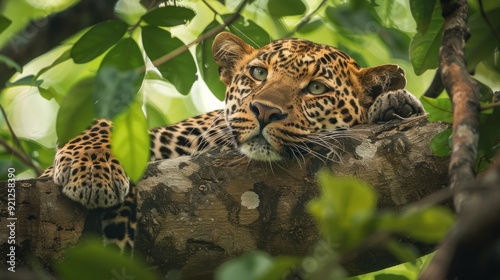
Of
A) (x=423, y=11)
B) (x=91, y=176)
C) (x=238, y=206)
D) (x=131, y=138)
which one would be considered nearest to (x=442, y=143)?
(x=423, y=11)

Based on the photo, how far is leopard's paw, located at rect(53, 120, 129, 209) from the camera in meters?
4.61

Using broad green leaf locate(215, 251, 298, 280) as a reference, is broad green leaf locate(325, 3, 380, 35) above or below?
below

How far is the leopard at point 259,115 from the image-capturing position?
15.4 ft

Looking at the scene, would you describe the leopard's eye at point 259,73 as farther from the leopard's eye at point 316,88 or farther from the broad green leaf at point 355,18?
the broad green leaf at point 355,18

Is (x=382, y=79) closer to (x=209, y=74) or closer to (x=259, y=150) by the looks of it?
(x=209, y=74)

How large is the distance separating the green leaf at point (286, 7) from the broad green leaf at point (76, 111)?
6.91 feet

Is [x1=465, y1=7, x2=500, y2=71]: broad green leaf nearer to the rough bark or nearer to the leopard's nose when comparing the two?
the rough bark

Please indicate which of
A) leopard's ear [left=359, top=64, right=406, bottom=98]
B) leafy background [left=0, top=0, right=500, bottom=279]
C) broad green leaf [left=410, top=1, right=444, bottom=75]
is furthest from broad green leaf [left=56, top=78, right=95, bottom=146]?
leopard's ear [left=359, top=64, right=406, bottom=98]

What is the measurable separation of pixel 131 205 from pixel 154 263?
0.36 meters

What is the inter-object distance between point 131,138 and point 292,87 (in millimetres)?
2923

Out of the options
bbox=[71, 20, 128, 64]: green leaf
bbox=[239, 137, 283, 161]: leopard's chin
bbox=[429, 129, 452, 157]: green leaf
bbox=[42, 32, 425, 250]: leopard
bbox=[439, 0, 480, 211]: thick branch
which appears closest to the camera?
bbox=[439, 0, 480, 211]: thick branch

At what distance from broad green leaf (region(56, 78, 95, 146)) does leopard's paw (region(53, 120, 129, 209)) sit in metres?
1.07

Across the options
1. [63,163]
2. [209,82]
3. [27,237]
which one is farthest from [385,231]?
[209,82]

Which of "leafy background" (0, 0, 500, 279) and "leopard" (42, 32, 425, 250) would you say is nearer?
"leafy background" (0, 0, 500, 279)
